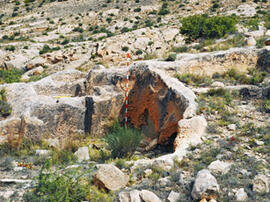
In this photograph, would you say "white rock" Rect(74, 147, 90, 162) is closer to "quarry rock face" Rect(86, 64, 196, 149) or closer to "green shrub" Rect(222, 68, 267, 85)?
"quarry rock face" Rect(86, 64, 196, 149)

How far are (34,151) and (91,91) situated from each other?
3.62m

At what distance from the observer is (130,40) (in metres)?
23.1

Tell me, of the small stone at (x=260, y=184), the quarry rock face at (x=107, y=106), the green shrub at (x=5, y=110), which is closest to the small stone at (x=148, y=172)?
the small stone at (x=260, y=184)

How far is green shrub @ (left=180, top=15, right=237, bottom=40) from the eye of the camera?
48.1 feet

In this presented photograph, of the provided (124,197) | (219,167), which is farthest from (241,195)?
(124,197)

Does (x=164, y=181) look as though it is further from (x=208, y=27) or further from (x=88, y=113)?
(x=208, y=27)

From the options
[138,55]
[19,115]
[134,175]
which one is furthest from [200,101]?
[138,55]

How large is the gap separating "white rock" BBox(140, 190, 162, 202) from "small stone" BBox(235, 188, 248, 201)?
114 centimetres

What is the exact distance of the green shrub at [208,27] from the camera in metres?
14.6

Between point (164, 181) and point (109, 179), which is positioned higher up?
point (109, 179)

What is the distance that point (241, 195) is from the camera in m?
3.63

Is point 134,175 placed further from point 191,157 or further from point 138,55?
point 138,55

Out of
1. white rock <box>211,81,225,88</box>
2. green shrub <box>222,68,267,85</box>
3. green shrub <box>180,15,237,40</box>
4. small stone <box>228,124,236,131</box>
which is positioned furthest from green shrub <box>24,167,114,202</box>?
green shrub <box>180,15,237,40</box>

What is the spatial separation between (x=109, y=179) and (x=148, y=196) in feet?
2.51
